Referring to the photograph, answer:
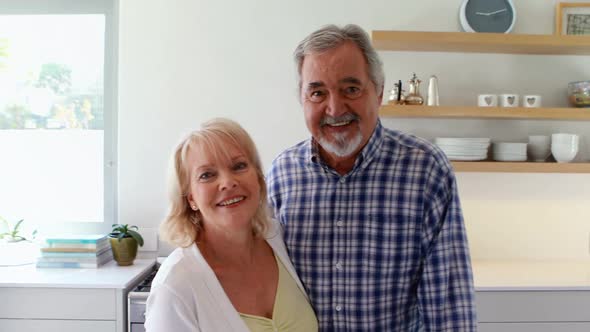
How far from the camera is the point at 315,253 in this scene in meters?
1.30

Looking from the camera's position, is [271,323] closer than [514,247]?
Yes

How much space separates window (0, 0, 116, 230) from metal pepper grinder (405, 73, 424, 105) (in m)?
1.90

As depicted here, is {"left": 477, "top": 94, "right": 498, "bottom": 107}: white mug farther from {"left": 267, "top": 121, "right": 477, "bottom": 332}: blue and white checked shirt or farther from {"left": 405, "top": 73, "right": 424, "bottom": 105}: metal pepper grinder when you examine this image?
{"left": 267, "top": 121, "right": 477, "bottom": 332}: blue and white checked shirt

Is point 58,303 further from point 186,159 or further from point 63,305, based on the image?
point 186,159

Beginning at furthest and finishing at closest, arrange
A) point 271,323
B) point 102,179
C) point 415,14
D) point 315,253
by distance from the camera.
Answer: point 102,179, point 415,14, point 315,253, point 271,323

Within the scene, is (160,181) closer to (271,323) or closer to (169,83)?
(169,83)

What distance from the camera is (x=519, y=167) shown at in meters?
2.33

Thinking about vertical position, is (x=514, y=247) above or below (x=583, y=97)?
below

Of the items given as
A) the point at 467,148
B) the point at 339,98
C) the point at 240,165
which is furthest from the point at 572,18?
the point at 240,165

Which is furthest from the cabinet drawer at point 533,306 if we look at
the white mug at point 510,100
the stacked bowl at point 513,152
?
the white mug at point 510,100

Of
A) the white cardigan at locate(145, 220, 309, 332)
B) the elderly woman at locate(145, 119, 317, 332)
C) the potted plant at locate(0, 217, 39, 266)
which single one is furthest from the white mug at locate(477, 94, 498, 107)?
the potted plant at locate(0, 217, 39, 266)

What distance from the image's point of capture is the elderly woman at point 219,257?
1.03 metres

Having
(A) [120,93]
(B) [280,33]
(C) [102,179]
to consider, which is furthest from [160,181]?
(B) [280,33]

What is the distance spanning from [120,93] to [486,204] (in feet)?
8.04
